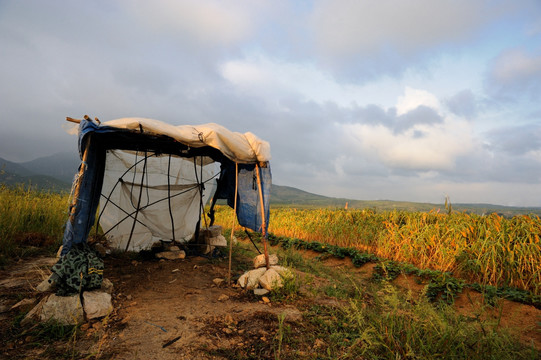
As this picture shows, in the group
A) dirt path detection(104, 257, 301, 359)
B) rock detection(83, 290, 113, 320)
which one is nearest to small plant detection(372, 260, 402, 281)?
dirt path detection(104, 257, 301, 359)

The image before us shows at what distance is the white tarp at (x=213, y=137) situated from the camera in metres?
3.96

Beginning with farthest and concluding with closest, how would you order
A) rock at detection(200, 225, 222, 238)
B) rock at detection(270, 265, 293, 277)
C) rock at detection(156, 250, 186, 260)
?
rock at detection(200, 225, 222, 238)
rock at detection(156, 250, 186, 260)
rock at detection(270, 265, 293, 277)

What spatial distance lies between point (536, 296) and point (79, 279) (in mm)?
6340

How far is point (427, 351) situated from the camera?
87.3 inches

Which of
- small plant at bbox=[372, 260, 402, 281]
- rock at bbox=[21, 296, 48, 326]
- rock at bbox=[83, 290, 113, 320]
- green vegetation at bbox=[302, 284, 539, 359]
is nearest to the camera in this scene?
green vegetation at bbox=[302, 284, 539, 359]

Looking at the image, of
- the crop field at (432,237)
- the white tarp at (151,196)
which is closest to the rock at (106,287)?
the crop field at (432,237)

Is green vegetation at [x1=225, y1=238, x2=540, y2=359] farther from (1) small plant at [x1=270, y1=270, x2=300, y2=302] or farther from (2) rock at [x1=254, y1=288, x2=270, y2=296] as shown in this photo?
(2) rock at [x1=254, y1=288, x2=270, y2=296]

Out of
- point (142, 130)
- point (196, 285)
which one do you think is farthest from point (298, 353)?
point (142, 130)

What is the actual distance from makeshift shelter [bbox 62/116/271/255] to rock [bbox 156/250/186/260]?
82 cm

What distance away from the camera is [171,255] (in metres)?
6.00

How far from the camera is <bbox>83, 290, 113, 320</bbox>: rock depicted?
304cm

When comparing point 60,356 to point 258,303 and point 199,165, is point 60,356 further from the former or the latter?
point 199,165

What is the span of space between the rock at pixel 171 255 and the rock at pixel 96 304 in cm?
262

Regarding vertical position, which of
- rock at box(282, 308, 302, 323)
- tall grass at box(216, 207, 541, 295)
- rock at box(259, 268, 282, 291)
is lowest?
rock at box(282, 308, 302, 323)
